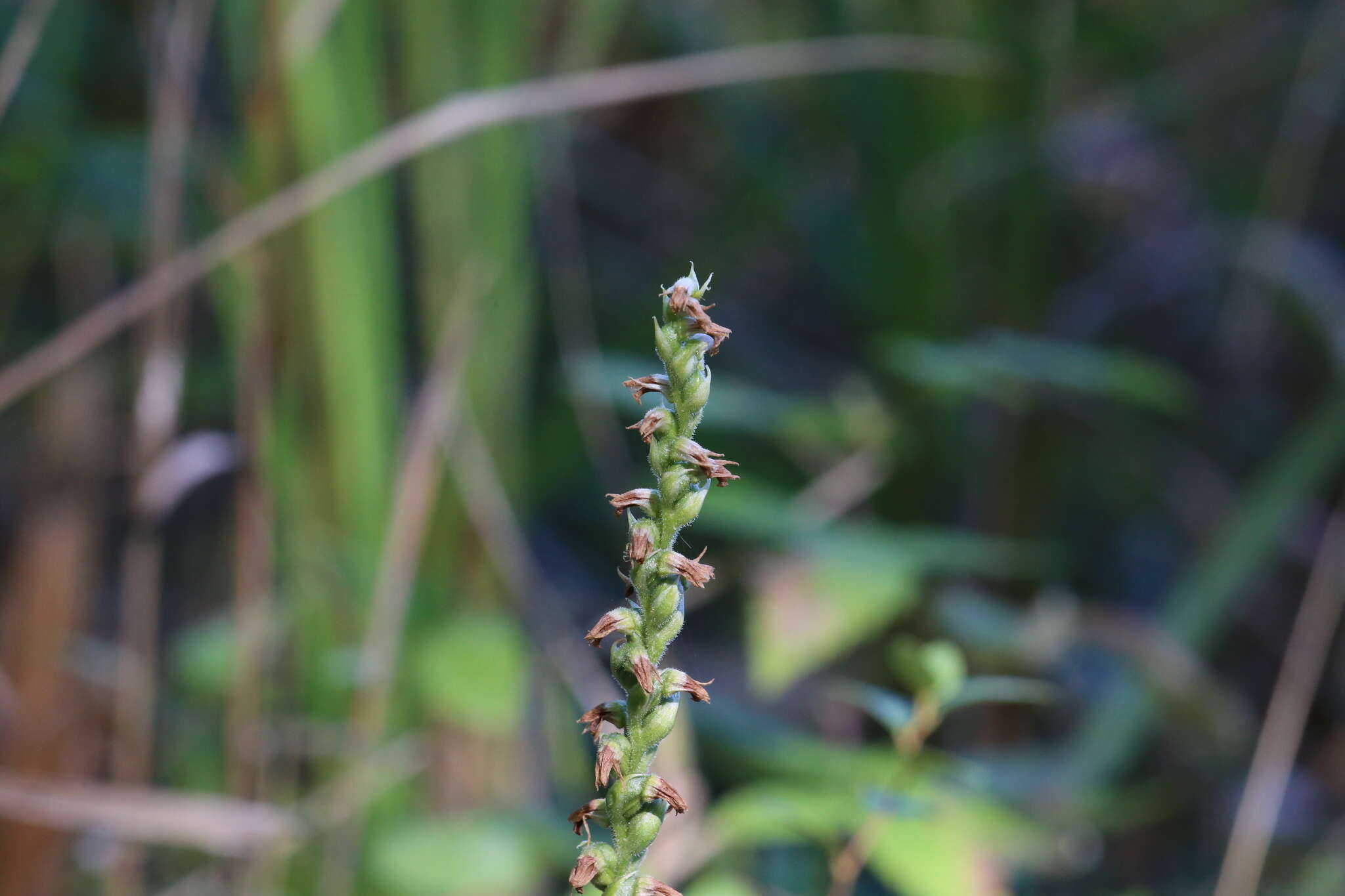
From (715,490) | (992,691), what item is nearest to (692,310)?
(992,691)

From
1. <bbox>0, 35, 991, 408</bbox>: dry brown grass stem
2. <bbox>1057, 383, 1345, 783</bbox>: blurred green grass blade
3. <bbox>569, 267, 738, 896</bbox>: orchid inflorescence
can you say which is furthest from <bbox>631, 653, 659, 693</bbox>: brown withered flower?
<bbox>1057, 383, 1345, 783</bbox>: blurred green grass blade

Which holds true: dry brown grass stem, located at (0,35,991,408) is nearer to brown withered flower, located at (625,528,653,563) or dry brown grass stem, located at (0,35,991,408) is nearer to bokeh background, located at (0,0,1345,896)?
bokeh background, located at (0,0,1345,896)

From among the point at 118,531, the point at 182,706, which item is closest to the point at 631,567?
the point at 182,706

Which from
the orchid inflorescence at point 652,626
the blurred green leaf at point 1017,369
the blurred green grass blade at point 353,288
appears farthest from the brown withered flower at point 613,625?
the blurred green leaf at point 1017,369

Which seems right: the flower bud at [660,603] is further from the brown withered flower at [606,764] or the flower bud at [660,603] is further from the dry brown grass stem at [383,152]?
the dry brown grass stem at [383,152]

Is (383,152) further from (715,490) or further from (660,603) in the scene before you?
(660,603)

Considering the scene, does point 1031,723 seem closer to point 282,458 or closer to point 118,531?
point 282,458
